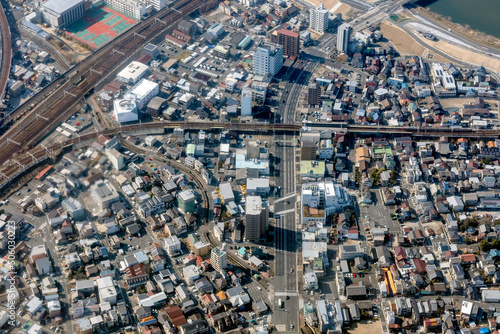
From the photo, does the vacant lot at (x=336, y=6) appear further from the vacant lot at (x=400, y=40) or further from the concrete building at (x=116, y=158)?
the concrete building at (x=116, y=158)

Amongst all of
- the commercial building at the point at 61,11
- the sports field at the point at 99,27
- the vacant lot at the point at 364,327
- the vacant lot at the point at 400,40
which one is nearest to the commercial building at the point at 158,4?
the sports field at the point at 99,27

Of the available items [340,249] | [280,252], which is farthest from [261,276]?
[340,249]

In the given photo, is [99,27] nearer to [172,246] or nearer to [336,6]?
[336,6]

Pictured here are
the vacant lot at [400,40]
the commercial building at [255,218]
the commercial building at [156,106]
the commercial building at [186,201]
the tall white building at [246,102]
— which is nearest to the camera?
the commercial building at [255,218]

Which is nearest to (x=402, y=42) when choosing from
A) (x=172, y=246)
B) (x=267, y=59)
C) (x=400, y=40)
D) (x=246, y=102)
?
(x=400, y=40)

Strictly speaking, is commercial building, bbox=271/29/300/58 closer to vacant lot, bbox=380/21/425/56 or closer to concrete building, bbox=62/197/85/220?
vacant lot, bbox=380/21/425/56

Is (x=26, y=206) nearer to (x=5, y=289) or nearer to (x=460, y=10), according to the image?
(x=5, y=289)
